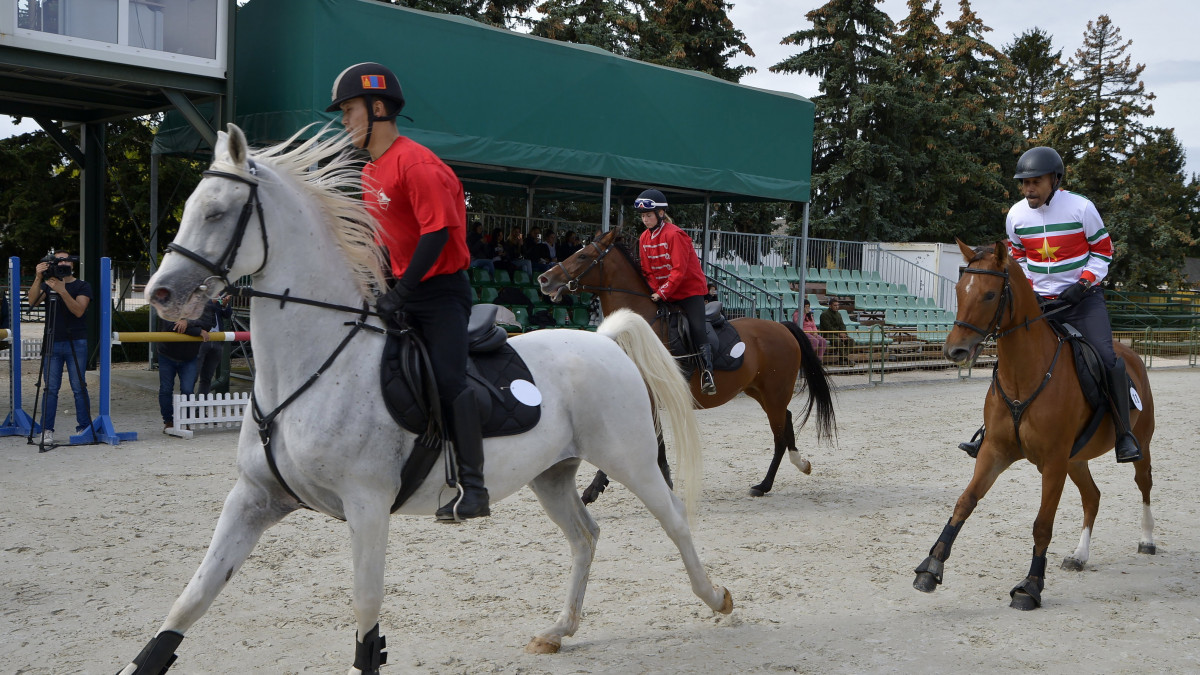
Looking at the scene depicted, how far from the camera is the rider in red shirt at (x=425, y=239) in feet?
11.4

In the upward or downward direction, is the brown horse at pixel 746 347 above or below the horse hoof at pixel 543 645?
above

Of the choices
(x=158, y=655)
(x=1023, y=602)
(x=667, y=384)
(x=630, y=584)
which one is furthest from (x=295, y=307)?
(x=1023, y=602)

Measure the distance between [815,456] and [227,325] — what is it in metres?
10.4

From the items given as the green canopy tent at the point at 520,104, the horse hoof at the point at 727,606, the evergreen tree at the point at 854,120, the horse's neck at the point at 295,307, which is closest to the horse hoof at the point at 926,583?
the horse hoof at the point at 727,606

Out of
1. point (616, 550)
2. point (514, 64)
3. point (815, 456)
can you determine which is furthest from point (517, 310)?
point (616, 550)

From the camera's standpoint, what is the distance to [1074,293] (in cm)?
556

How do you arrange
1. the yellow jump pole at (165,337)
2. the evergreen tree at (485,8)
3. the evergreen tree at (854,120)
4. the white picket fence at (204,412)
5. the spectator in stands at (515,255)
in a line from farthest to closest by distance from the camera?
the evergreen tree at (854,120), the evergreen tree at (485,8), the spectator in stands at (515,255), the white picket fence at (204,412), the yellow jump pole at (165,337)

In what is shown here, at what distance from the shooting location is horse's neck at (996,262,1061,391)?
529 cm

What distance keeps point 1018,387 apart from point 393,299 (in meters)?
3.76

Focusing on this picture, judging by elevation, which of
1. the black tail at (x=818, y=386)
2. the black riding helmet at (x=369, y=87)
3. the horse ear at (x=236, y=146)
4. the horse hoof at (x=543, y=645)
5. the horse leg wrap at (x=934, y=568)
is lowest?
the horse hoof at (x=543, y=645)

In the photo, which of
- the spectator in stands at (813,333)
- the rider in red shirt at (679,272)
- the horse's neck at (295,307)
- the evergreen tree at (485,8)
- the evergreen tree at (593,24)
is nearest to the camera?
the horse's neck at (295,307)

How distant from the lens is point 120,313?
18.0m

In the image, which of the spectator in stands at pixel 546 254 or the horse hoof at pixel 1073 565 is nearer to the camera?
the horse hoof at pixel 1073 565

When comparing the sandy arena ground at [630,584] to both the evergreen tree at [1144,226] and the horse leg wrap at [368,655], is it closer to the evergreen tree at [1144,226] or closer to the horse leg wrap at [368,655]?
the horse leg wrap at [368,655]
